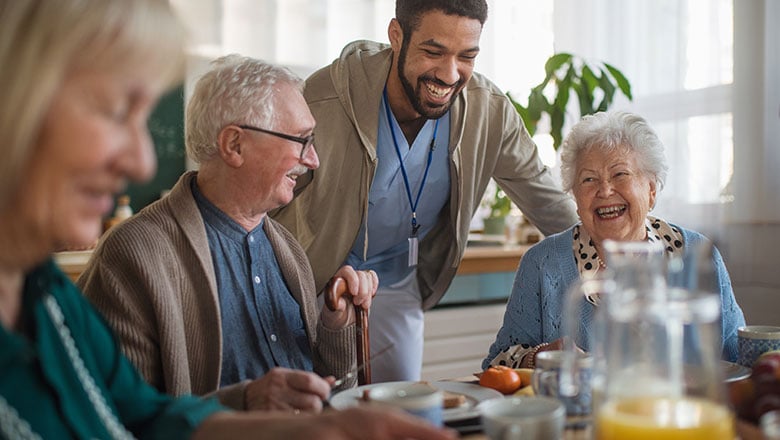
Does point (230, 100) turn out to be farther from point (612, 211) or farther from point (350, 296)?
point (612, 211)

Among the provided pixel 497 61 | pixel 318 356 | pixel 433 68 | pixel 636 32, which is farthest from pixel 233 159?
pixel 497 61

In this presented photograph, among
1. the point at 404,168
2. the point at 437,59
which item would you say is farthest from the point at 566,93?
the point at 437,59

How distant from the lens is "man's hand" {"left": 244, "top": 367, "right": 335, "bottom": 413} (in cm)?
128

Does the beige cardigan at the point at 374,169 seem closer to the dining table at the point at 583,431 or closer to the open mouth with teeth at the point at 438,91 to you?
the open mouth with teeth at the point at 438,91

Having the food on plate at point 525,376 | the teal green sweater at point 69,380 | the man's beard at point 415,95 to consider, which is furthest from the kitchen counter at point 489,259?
the teal green sweater at point 69,380

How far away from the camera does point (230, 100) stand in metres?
1.71

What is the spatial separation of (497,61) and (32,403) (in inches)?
152

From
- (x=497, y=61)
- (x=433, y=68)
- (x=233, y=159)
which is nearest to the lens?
(x=233, y=159)

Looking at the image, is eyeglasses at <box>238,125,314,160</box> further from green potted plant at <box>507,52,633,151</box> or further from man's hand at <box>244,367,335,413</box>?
green potted plant at <box>507,52,633,151</box>

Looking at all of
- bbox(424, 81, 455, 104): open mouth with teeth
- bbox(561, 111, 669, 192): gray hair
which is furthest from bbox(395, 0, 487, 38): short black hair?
bbox(561, 111, 669, 192): gray hair

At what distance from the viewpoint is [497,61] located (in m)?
4.46

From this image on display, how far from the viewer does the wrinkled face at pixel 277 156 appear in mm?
1708

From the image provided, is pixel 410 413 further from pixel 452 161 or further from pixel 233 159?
pixel 452 161

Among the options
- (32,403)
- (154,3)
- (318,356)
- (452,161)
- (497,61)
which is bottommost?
(318,356)
